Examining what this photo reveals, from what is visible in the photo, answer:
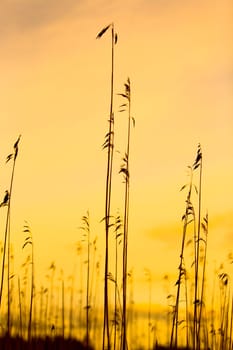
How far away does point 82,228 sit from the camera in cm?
574

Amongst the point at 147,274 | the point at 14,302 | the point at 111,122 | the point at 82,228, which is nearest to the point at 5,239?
the point at 82,228

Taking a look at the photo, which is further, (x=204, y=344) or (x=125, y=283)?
(x=204, y=344)

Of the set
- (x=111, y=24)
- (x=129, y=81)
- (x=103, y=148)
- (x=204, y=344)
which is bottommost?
(x=204, y=344)

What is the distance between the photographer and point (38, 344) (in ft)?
20.8

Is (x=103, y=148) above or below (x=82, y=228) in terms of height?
above

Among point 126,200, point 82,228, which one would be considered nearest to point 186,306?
point 82,228

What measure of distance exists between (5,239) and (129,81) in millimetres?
1413

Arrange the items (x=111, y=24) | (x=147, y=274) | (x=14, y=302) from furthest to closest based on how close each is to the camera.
A: (x=147, y=274), (x=14, y=302), (x=111, y=24)

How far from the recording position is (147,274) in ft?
25.0

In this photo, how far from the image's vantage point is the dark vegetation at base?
5613 mm

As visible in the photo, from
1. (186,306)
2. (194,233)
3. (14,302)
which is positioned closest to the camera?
(194,233)

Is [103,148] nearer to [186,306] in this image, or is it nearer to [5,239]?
[5,239]

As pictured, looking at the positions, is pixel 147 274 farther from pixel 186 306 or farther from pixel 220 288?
pixel 186 306

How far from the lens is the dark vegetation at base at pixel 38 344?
5.61 meters
